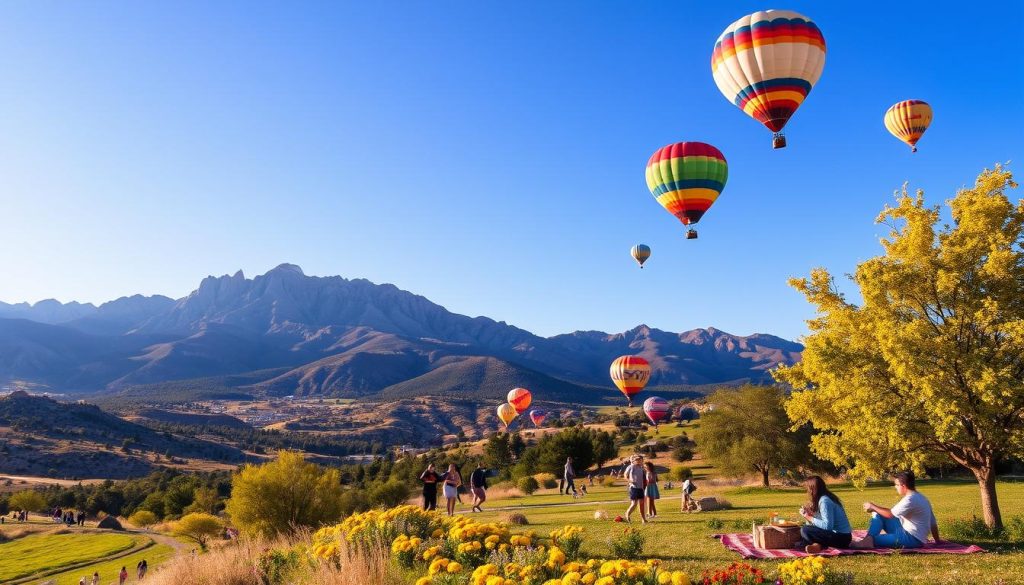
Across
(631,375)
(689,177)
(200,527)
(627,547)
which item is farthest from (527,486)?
(627,547)

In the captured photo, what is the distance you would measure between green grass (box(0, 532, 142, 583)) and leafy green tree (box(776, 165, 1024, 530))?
52.3 metres

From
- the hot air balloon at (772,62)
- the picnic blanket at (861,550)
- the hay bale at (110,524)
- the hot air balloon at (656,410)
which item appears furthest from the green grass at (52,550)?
the hot air balloon at (772,62)

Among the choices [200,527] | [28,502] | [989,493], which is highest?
[989,493]

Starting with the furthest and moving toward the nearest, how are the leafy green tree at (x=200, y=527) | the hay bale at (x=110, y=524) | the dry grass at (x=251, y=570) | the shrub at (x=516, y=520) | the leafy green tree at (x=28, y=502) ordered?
the leafy green tree at (x=28, y=502) < the hay bale at (x=110, y=524) < the leafy green tree at (x=200, y=527) < the shrub at (x=516, y=520) < the dry grass at (x=251, y=570)

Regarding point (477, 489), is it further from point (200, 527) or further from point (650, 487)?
point (200, 527)

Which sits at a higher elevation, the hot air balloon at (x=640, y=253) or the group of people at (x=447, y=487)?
the hot air balloon at (x=640, y=253)

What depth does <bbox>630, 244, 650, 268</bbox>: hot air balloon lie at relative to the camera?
5599 centimetres

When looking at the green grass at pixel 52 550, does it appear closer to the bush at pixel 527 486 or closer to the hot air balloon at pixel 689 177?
the bush at pixel 527 486

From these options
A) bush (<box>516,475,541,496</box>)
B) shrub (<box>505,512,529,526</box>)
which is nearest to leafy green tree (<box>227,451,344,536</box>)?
bush (<box>516,475,541,496</box>)

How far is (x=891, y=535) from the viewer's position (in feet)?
34.5

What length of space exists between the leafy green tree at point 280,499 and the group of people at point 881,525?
83.9 feet

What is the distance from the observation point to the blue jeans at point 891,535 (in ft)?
34.2

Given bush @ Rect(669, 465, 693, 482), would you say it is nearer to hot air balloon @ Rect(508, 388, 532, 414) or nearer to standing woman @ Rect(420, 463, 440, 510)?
standing woman @ Rect(420, 463, 440, 510)

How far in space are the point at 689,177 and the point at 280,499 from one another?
85.5ft
